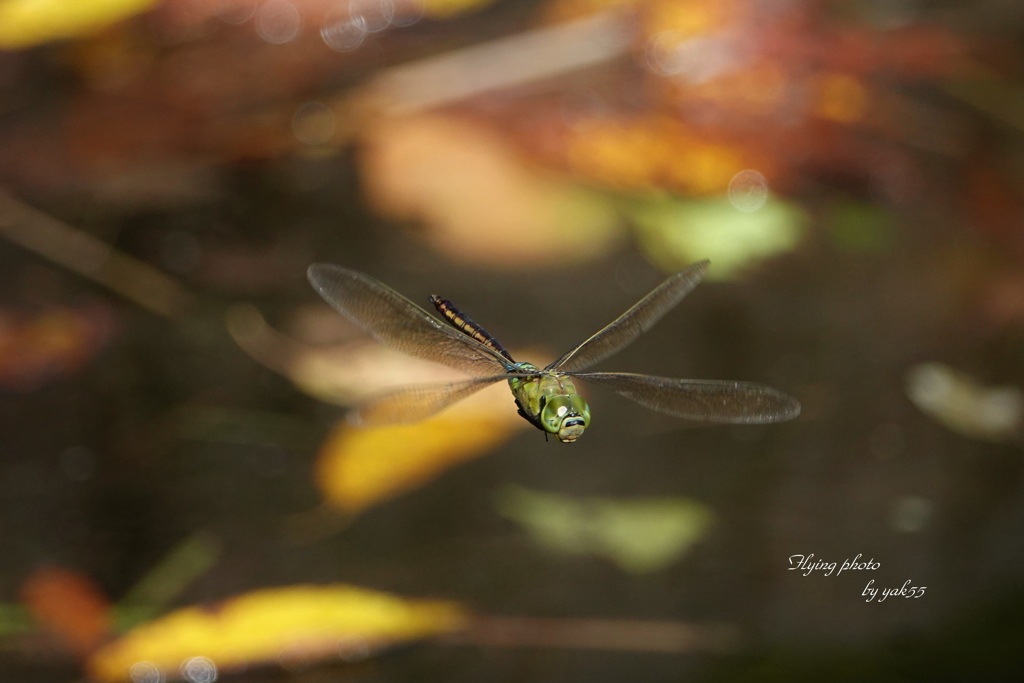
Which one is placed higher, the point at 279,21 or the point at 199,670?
the point at 279,21

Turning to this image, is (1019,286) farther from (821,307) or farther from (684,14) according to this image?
(684,14)

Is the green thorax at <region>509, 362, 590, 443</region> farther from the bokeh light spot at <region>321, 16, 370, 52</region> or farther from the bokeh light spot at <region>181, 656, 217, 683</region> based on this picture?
the bokeh light spot at <region>321, 16, 370, 52</region>

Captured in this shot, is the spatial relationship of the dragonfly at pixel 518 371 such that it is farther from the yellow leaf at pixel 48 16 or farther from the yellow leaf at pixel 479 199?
the yellow leaf at pixel 48 16

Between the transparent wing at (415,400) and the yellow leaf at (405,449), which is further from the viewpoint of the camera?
the yellow leaf at (405,449)

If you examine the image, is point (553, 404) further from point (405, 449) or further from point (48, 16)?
point (48, 16)

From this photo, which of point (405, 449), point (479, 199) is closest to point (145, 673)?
point (405, 449)

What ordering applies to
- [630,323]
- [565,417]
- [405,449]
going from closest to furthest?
[565,417]
[630,323]
[405,449]

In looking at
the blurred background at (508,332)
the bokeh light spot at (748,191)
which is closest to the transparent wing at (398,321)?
the blurred background at (508,332)
